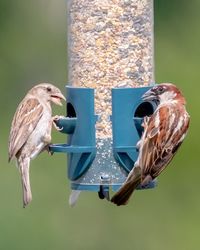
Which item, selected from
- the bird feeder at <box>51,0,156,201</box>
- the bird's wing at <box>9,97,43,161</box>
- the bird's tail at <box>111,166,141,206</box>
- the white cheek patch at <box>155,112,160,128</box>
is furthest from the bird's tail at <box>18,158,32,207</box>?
the white cheek patch at <box>155,112,160,128</box>

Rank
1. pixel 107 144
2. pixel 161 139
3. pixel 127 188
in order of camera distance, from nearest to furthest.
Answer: pixel 127 188
pixel 161 139
pixel 107 144

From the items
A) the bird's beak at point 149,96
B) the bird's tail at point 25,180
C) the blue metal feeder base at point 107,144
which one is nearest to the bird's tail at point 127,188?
the blue metal feeder base at point 107,144

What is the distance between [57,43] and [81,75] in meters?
7.32

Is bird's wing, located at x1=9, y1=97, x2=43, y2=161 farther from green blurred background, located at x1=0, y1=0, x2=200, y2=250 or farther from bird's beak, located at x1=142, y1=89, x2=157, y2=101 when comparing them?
green blurred background, located at x1=0, y1=0, x2=200, y2=250

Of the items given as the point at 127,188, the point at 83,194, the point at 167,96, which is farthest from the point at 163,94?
the point at 83,194

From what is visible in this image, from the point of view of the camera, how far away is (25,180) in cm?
1292

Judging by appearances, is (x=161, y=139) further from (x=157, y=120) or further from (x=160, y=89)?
(x=160, y=89)

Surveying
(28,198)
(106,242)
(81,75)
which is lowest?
(106,242)

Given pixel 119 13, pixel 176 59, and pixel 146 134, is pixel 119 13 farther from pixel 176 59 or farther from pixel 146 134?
pixel 176 59

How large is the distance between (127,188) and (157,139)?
0.37 m

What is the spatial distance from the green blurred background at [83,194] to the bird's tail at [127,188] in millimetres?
3485

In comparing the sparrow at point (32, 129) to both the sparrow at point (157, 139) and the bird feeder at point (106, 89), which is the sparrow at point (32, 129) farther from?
the sparrow at point (157, 139)
